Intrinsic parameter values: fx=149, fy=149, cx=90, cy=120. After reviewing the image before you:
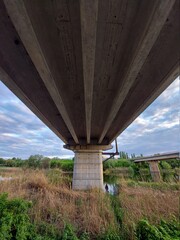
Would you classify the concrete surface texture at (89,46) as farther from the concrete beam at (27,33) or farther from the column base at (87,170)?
the column base at (87,170)

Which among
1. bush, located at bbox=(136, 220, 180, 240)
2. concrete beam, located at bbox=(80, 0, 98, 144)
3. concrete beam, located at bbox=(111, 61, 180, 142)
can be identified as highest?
concrete beam, located at bbox=(111, 61, 180, 142)

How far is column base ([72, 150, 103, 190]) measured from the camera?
10930mm

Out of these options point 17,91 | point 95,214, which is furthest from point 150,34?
point 95,214

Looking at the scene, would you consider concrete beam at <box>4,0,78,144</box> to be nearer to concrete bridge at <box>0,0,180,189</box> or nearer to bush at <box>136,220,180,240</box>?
concrete bridge at <box>0,0,180,189</box>

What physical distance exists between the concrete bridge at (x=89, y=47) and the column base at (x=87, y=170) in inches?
299

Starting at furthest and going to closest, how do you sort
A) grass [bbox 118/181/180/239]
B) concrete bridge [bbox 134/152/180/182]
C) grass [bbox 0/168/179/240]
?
1. concrete bridge [bbox 134/152/180/182]
2. grass [bbox 118/181/180/239]
3. grass [bbox 0/168/179/240]

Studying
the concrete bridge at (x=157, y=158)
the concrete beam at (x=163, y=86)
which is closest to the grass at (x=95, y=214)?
the concrete beam at (x=163, y=86)

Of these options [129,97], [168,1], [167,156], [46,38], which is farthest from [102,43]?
[167,156]

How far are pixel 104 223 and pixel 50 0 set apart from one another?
6085 millimetres

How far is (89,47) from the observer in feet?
7.34

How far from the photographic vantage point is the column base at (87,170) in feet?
35.9

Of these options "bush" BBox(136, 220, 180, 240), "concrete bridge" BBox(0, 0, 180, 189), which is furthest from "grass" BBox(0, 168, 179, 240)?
"concrete bridge" BBox(0, 0, 180, 189)

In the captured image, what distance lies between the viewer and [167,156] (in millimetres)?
22891

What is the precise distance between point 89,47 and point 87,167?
34.1 feet
